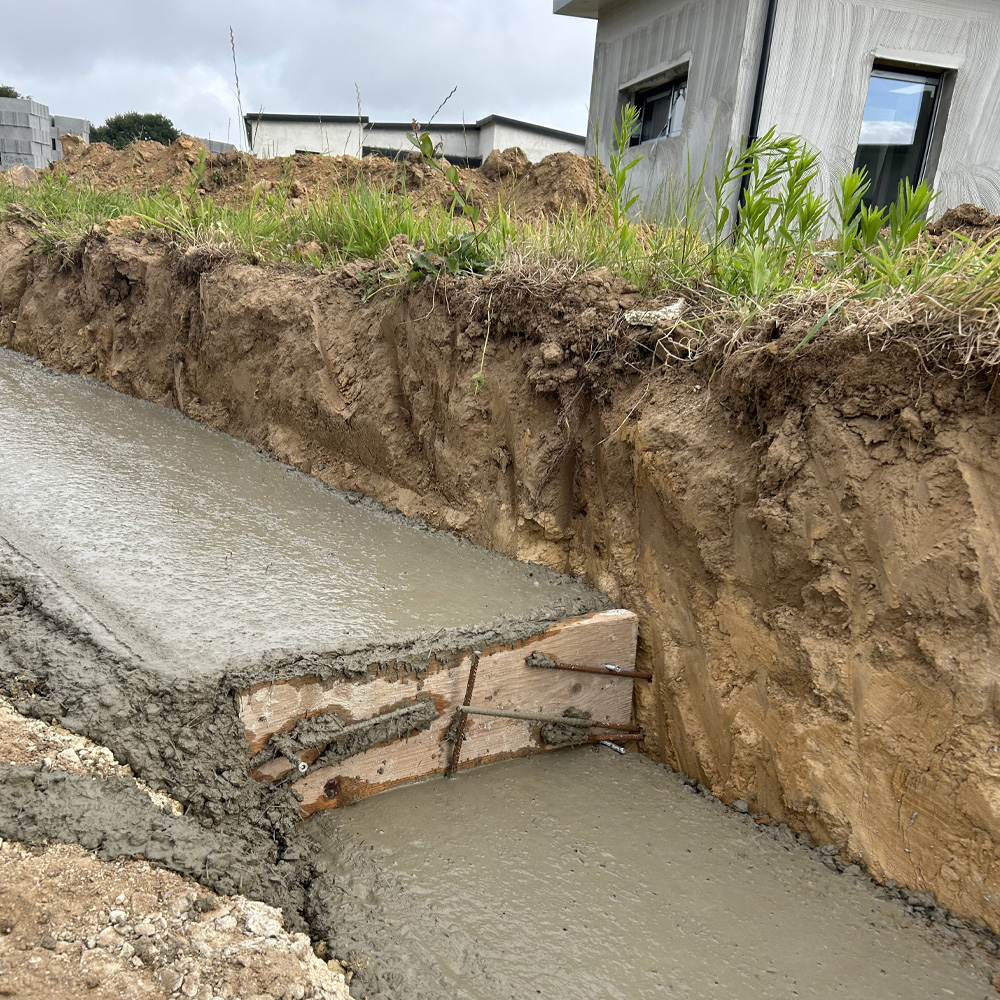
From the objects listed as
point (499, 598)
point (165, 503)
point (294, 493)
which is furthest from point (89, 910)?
point (294, 493)

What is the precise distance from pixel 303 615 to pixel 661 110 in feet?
21.9

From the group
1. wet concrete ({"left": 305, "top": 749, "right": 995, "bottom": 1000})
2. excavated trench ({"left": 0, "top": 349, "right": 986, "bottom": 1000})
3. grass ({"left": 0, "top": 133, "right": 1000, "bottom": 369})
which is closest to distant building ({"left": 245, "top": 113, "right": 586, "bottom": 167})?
grass ({"left": 0, "top": 133, "right": 1000, "bottom": 369})

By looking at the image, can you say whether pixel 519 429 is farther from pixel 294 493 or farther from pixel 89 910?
pixel 89 910

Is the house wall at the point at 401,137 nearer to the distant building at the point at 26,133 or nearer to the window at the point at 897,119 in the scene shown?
the distant building at the point at 26,133

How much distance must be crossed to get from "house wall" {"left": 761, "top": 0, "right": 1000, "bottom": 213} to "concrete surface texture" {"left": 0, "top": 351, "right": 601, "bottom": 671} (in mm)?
4933

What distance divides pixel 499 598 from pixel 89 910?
168cm

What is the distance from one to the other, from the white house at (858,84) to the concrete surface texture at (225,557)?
13.2 ft

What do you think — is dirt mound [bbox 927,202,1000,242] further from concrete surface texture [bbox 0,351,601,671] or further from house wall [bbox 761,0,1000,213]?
house wall [bbox 761,0,1000,213]

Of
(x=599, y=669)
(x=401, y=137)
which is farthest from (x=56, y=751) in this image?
(x=401, y=137)

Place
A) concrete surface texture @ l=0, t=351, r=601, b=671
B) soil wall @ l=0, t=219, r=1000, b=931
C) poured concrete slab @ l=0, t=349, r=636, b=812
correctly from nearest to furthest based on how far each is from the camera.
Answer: soil wall @ l=0, t=219, r=1000, b=931
poured concrete slab @ l=0, t=349, r=636, b=812
concrete surface texture @ l=0, t=351, r=601, b=671

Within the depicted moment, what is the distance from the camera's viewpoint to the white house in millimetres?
5926

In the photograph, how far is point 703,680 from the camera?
2662mm

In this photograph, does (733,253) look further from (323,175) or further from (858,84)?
(323,175)

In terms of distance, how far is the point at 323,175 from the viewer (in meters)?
6.75
